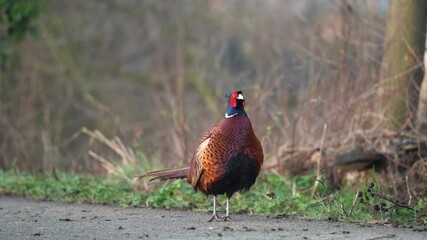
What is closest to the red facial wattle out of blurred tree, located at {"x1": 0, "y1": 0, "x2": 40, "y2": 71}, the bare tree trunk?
the bare tree trunk

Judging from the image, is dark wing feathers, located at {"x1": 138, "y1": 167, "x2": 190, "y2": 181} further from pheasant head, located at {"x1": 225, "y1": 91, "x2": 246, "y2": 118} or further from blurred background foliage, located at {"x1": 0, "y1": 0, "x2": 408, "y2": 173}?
blurred background foliage, located at {"x1": 0, "y1": 0, "x2": 408, "y2": 173}

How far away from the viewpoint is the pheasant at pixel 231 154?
8109 millimetres

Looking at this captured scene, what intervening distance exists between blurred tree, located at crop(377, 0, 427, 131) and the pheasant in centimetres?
325

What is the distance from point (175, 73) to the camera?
62.2 feet

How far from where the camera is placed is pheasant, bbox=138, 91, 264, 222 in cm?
811

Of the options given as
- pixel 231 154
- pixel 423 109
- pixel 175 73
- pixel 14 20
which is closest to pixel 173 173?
pixel 231 154

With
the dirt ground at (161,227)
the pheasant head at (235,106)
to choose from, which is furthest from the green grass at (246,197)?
the pheasant head at (235,106)

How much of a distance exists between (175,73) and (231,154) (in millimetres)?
10990

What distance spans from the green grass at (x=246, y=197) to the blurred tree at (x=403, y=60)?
53.0 inches

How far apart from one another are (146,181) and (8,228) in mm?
2906

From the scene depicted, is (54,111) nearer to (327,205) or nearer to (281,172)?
(281,172)

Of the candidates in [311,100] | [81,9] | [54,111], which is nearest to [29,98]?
[54,111]

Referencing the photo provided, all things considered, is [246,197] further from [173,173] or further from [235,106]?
[235,106]

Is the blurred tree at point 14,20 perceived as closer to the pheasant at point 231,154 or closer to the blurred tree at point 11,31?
the blurred tree at point 11,31
